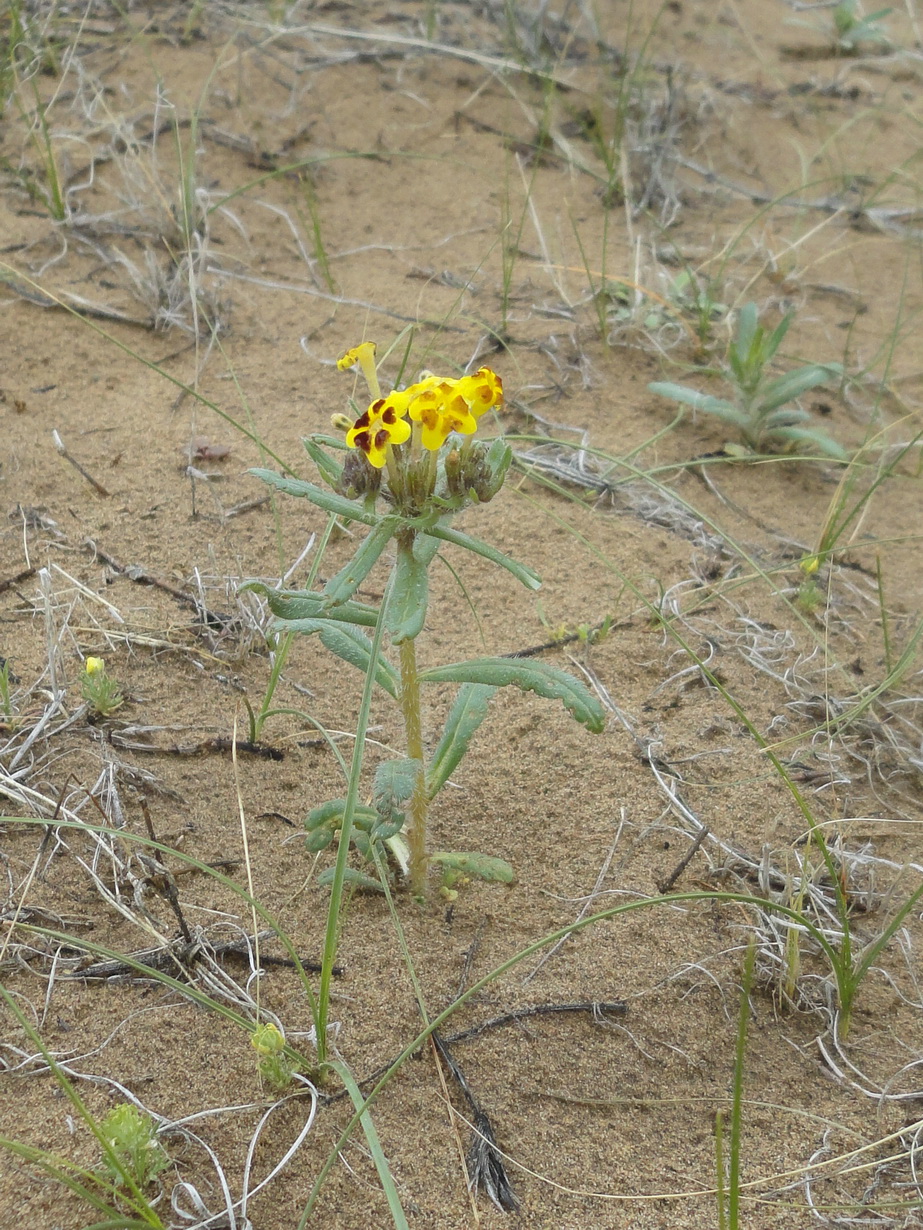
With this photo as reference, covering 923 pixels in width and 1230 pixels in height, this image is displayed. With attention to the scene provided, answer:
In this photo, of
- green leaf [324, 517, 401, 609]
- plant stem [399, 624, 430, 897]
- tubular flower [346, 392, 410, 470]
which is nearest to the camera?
tubular flower [346, 392, 410, 470]

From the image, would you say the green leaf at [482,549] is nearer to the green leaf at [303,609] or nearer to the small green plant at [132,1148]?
the green leaf at [303,609]

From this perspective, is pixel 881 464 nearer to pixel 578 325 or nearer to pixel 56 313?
pixel 578 325

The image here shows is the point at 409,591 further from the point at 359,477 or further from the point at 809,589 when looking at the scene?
the point at 809,589

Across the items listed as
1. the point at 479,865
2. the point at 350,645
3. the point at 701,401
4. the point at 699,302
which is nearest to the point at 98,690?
the point at 350,645

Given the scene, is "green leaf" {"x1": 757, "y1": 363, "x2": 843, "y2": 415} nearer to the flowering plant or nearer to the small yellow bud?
the flowering plant

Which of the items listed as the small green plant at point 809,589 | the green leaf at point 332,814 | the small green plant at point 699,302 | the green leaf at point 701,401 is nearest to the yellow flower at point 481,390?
the green leaf at point 332,814

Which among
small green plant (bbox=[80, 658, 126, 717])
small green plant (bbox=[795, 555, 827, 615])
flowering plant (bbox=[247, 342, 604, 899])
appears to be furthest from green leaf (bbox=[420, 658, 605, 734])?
small green plant (bbox=[795, 555, 827, 615])
